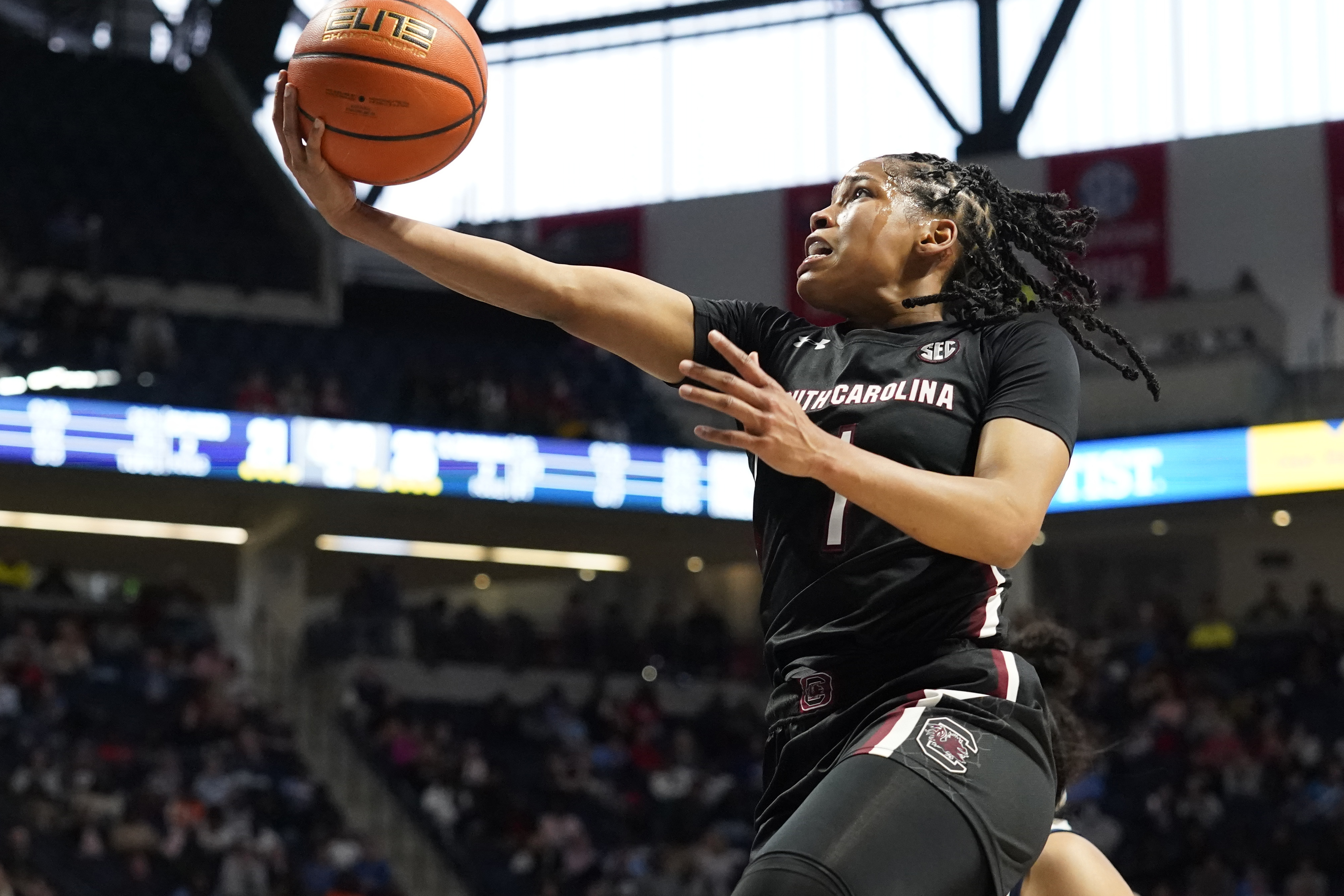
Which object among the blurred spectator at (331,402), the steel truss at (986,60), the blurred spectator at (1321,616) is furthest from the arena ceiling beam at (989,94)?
the blurred spectator at (331,402)

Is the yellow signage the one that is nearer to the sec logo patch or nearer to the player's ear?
the player's ear

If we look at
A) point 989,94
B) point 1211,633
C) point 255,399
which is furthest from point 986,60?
point 255,399

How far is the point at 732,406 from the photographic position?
7.41 ft

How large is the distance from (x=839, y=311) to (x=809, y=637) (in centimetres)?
65

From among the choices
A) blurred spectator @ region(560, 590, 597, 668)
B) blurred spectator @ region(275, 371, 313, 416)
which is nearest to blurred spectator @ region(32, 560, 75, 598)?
blurred spectator @ region(275, 371, 313, 416)

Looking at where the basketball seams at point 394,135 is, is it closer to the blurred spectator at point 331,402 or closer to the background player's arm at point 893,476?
the background player's arm at point 893,476

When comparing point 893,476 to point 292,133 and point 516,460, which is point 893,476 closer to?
point 292,133

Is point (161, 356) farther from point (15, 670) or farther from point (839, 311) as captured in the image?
point (839, 311)

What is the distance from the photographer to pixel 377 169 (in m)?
3.05

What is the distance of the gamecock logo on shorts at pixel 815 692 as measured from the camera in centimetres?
262

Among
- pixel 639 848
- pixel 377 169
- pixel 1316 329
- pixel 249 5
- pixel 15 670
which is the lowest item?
pixel 639 848

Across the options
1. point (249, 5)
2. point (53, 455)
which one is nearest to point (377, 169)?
point (53, 455)

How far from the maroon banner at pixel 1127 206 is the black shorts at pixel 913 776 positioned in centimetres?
1999

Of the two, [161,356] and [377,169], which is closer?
[377,169]
